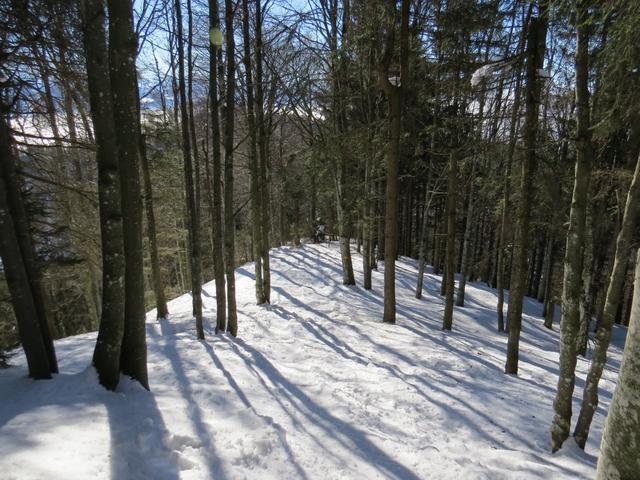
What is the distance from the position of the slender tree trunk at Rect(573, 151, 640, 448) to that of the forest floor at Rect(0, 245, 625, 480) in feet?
1.33

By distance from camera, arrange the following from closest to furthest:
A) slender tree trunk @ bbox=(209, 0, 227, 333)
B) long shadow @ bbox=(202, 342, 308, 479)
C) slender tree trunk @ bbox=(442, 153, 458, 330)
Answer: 1. long shadow @ bbox=(202, 342, 308, 479)
2. slender tree trunk @ bbox=(209, 0, 227, 333)
3. slender tree trunk @ bbox=(442, 153, 458, 330)

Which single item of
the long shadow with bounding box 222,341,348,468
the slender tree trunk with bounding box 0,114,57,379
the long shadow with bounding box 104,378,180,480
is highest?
the slender tree trunk with bounding box 0,114,57,379

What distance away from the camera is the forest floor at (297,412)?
2877mm

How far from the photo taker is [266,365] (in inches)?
239

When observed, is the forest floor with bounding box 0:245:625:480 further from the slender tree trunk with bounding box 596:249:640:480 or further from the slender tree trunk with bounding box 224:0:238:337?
the slender tree trunk with bounding box 596:249:640:480

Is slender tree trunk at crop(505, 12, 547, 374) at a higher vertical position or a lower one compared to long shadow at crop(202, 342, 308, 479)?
higher

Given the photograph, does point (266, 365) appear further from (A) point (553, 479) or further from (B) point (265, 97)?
(B) point (265, 97)

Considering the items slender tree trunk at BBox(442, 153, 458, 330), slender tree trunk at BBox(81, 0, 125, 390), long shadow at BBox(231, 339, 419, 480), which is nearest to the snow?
slender tree trunk at BBox(442, 153, 458, 330)

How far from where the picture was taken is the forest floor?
2.88 m

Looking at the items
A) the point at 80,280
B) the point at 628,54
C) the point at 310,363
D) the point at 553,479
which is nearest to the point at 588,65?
the point at 628,54

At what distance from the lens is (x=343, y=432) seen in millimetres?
4000

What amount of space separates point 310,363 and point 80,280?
12.8 meters

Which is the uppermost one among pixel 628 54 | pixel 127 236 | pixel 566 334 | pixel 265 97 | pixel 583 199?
pixel 265 97

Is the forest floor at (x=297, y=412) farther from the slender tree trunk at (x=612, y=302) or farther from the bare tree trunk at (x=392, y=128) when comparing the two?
the bare tree trunk at (x=392, y=128)
